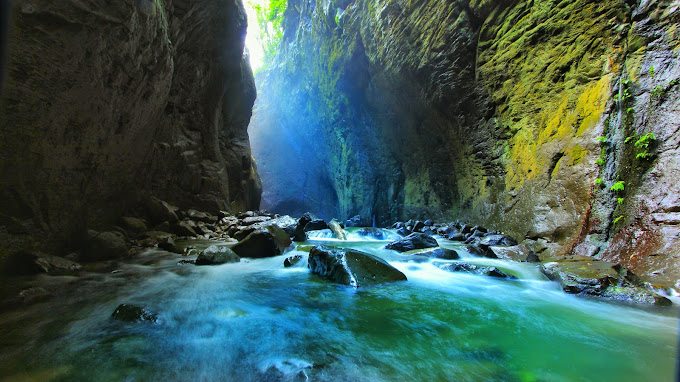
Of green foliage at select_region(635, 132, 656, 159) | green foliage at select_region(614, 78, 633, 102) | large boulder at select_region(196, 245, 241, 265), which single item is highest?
green foliage at select_region(614, 78, 633, 102)

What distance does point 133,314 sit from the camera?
232 centimetres

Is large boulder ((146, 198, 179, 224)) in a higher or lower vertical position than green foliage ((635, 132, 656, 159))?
lower

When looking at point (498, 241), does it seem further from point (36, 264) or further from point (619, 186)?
point (36, 264)

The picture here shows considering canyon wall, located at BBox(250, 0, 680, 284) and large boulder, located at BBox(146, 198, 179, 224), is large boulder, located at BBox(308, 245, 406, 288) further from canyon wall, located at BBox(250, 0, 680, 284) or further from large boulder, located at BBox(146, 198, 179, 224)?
large boulder, located at BBox(146, 198, 179, 224)

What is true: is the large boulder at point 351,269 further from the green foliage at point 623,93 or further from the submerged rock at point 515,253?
the green foliage at point 623,93

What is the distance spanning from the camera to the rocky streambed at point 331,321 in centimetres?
171

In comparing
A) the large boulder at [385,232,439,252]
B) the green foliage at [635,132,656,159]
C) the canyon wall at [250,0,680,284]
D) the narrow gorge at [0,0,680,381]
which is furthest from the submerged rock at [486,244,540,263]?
the green foliage at [635,132,656,159]

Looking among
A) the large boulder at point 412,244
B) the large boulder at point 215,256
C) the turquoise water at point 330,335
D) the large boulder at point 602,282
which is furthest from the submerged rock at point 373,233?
the turquoise water at point 330,335

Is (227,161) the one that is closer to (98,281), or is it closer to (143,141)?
(143,141)

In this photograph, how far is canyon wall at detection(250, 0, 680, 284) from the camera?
429cm

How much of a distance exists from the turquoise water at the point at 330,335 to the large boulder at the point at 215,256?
0.96m

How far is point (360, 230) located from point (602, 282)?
7.69 meters

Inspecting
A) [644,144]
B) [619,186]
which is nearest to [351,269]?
[619,186]

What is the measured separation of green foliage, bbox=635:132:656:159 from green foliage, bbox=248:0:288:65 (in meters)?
24.8
